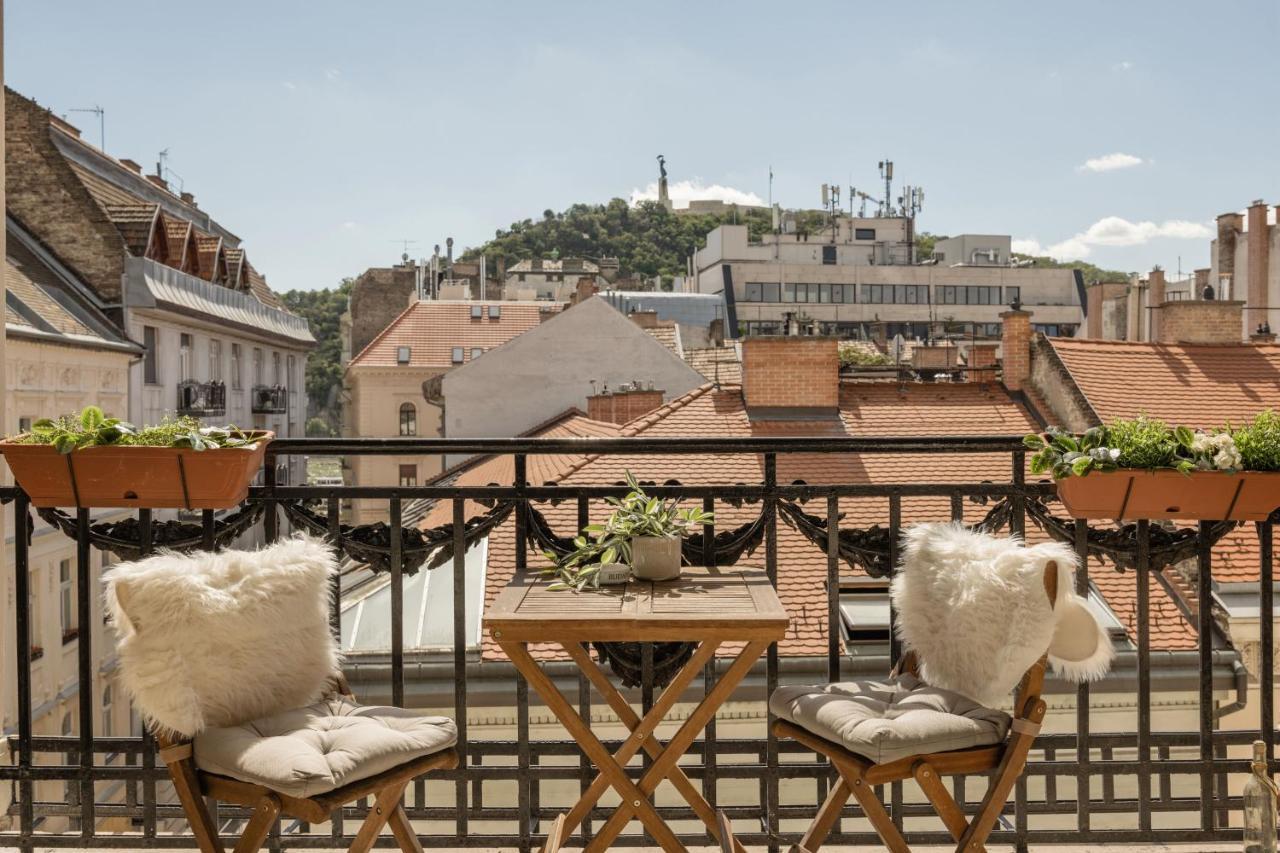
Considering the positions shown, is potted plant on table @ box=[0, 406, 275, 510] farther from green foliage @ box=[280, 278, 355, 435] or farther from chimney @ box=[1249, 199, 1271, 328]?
green foliage @ box=[280, 278, 355, 435]

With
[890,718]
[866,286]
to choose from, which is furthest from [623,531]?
[866,286]

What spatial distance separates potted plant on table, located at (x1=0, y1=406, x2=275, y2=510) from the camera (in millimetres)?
3166

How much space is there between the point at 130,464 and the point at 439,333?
125ft

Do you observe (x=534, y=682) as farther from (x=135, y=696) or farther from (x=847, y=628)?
(x=847, y=628)

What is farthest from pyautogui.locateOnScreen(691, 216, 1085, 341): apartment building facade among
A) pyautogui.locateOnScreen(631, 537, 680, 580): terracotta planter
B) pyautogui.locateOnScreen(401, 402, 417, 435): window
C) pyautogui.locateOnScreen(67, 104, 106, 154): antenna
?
pyautogui.locateOnScreen(631, 537, 680, 580): terracotta planter

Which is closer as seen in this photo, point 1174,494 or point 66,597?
point 1174,494

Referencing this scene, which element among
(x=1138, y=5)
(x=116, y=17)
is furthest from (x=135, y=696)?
(x=116, y=17)

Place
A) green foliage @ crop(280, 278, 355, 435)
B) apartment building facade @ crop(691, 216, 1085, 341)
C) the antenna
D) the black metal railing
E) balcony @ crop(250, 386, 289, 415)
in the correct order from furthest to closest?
1. green foliage @ crop(280, 278, 355, 435)
2. apartment building facade @ crop(691, 216, 1085, 341)
3. balcony @ crop(250, 386, 289, 415)
4. the antenna
5. the black metal railing

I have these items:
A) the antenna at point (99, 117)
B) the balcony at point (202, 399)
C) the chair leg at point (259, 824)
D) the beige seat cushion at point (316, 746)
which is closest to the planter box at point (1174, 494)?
the beige seat cushion at point (316, 746)

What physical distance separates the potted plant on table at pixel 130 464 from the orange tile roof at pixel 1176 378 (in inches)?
643

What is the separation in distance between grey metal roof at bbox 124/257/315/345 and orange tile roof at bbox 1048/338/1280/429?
17.7 m

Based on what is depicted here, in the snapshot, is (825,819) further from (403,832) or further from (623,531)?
(403,832)

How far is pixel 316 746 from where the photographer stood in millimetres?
2725

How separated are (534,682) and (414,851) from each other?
55cm
